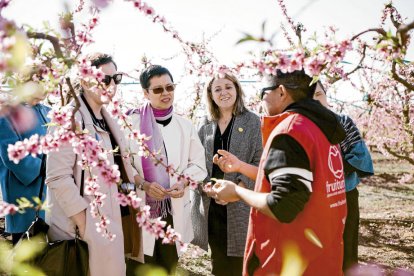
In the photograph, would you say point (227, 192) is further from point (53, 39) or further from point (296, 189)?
point (53, 39)

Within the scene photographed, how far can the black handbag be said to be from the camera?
2163 mm

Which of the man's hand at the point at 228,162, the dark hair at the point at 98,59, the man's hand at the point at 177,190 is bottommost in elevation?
the man's hand at the point at 177,190

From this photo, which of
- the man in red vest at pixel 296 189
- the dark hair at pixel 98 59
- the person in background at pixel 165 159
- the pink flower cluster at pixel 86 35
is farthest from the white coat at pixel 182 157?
the man in red vest at pixel 296 189

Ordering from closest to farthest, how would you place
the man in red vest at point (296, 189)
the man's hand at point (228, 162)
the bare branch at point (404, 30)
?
the bare branch at point (404, 30)
the man in red vest at point (296, 189)
the man's hand at point (228, 162)

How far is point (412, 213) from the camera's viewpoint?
779 cm

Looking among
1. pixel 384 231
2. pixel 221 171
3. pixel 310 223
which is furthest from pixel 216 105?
pixel 384 231

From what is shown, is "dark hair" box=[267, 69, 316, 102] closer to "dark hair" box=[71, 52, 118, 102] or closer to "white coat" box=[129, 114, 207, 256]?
"dark hair" box=[71, 52, 118, 102]

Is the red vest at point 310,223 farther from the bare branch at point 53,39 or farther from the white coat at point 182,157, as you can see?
the white coat at point 182,157

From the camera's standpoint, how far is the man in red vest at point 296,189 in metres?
1.53

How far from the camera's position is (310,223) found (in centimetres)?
161

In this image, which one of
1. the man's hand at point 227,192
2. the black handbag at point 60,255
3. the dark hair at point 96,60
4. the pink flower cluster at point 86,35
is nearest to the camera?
the man's hand at point 227,192

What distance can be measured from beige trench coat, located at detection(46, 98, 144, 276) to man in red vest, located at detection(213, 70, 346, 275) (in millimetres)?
960

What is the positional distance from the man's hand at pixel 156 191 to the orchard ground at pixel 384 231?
1.81 m

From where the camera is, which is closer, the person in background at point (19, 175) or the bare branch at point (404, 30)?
the bare branch at point (404, 30)
